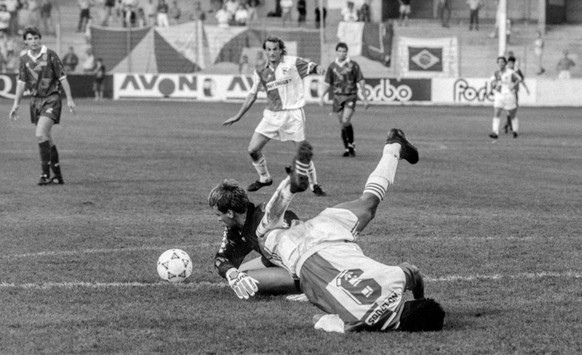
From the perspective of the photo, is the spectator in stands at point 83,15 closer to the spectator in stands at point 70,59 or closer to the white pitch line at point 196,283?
the spectator in stands at point 70,59

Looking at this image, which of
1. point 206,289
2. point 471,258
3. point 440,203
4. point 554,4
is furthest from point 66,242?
point 554,4

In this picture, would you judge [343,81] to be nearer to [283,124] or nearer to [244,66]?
[283,124]

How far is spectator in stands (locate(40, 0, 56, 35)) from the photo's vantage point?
49531 mm

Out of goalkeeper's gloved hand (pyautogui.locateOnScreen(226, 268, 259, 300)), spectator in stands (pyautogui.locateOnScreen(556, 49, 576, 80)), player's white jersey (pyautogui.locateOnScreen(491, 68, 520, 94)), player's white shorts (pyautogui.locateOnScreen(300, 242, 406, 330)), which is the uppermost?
player's white shorts (pyautogui.locateOnScreen(300, 242, 406, 330))

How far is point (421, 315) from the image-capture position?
700 cm

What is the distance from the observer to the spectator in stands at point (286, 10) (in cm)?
5112

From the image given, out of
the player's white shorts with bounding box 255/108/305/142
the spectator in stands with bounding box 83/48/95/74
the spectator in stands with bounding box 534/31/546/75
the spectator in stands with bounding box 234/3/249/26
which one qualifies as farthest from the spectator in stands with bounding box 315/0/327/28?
the player's white shorts with bounding box 255/108/305/142

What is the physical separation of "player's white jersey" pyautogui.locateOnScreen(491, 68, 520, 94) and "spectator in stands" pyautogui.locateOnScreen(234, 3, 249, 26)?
889 inches

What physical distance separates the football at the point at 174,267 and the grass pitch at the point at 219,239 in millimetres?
96

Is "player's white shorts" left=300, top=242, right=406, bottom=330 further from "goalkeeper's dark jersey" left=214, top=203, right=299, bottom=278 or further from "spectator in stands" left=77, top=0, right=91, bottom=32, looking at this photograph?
"spectator in stands" left=77, top=0, right=91, bottom=32

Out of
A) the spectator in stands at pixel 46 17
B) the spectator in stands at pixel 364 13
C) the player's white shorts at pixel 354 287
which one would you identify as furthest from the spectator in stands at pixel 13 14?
the player's white shorts at pixel 354 287

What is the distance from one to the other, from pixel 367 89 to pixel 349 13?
18.7ft

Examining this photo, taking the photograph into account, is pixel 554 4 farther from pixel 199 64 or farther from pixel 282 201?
pixel 282 201

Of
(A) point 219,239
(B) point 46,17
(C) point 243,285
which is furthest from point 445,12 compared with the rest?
(C) point 243,285
